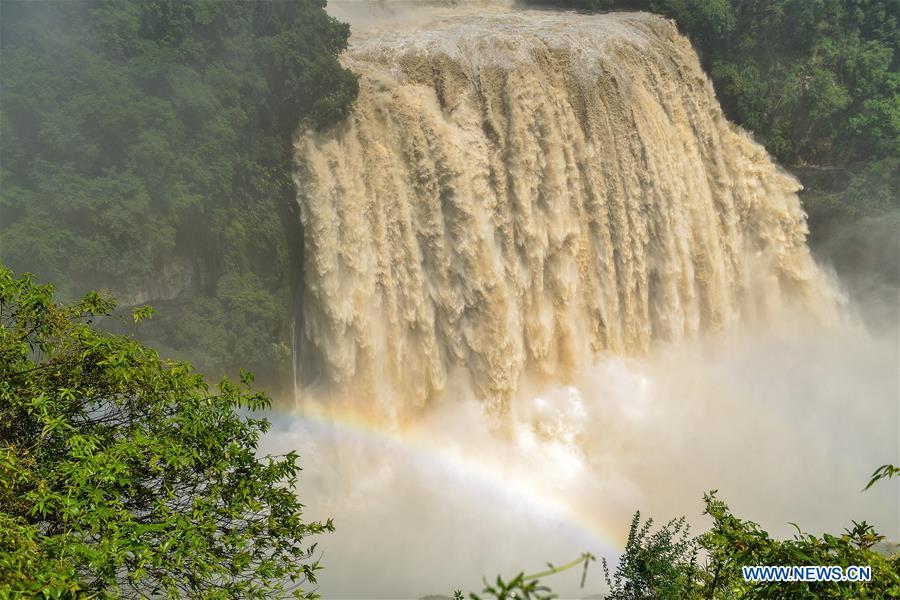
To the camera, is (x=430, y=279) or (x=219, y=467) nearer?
(x=219, y=467)

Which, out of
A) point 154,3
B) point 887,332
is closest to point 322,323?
point 154,3

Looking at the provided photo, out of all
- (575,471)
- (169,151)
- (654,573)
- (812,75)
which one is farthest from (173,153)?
(812,75)

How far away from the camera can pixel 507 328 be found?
17.8 m

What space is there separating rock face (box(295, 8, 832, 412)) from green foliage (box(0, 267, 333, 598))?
9.46 meters

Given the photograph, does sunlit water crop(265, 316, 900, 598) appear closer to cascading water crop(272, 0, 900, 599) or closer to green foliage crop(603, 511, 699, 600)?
cascading water crop(272, 0, 900, 599)

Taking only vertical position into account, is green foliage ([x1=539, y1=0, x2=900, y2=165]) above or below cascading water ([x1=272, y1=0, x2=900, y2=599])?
above

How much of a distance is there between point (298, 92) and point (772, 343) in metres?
14.3

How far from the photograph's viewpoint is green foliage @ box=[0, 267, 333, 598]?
218 inches

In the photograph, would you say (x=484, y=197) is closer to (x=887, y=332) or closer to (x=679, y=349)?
(x=679, y=349)

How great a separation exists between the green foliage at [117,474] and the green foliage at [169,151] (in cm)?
992

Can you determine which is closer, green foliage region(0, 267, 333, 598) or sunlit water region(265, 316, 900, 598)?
green foliage region(0, 267, 333, 598)

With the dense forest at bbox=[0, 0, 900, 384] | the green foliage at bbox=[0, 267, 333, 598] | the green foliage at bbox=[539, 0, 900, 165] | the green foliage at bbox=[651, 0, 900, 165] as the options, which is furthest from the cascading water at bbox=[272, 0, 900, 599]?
the green foliage at bbox=[0, 267, 333, 598]

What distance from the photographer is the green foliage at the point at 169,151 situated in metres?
16.7

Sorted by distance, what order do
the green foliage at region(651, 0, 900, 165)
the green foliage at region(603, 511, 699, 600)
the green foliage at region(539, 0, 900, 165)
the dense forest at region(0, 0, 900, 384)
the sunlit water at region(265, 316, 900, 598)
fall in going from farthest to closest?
the green foliage at region(651, 0, 900, 165), the green foliage at region(539, 0, 900, 165), the dense forest at region(0, 0, 900, 384), the sunlit water at region(265, 316, 900, 598), the green foliage at region(603, 511, 699, 600)
